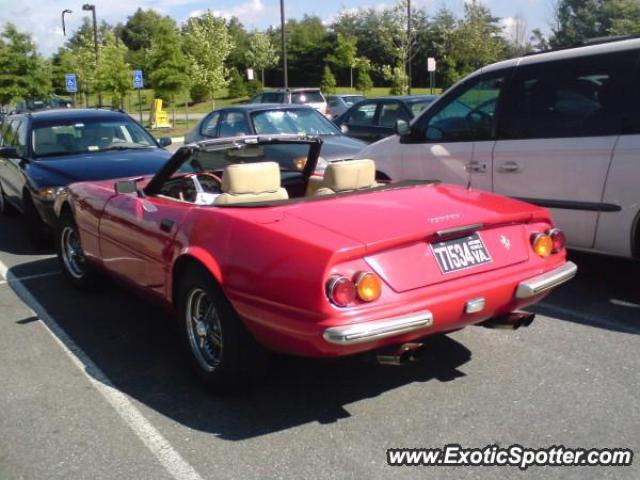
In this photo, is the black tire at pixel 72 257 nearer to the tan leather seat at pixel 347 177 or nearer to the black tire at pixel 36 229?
the black tire at pixel 36 229

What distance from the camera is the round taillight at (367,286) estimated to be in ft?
10.4

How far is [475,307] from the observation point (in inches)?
136

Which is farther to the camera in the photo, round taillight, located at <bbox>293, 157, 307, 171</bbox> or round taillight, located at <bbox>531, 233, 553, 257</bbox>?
round taillight, located at <bbox>293, 157, 307, 171</bbox>

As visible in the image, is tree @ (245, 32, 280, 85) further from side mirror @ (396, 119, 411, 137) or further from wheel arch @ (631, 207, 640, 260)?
wheel arch @ (631, 207, 640, 260)

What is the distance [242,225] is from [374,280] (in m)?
0.76

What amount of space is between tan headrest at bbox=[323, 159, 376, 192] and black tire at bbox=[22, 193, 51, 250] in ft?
15.0

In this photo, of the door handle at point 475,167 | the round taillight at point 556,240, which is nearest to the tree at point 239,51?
the door handle at point 475,167

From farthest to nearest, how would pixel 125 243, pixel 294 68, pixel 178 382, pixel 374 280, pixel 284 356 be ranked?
1. pixel 294 68
2. pixel 125 243
3. pixel 284 356
4. pixel 178 382
5. pixel 374 280

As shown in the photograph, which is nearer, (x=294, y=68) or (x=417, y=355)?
(x=417, y=355)

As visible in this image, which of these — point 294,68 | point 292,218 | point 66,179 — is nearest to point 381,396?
point 292,218

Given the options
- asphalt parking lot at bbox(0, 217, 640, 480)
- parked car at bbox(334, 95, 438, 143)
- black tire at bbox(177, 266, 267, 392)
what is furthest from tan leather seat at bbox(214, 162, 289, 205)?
parked car at bbox(334, 95, 438, 143)

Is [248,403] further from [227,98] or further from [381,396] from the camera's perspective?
[227,98]

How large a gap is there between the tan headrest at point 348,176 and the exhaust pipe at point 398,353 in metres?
1.48

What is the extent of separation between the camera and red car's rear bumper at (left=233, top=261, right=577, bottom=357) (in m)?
3.13
